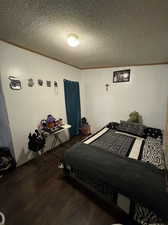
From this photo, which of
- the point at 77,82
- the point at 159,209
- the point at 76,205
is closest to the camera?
the point at 159,209

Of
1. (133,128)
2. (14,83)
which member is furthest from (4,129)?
(133,128)

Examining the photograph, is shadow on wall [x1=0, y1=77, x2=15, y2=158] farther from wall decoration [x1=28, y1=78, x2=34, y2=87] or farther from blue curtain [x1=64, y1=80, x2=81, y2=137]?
blue curtain [x1=64, y1=80, x2=81, y2=137]

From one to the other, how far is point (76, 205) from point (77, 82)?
325 cm

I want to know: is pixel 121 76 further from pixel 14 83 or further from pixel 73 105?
pixel 14 83

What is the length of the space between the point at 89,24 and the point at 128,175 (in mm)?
2027

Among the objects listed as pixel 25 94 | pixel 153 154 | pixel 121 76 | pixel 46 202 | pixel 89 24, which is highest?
pixel 89 24

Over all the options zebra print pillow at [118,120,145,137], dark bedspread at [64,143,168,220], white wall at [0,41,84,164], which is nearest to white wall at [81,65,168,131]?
zebra print pillow at [118,120,145,137]

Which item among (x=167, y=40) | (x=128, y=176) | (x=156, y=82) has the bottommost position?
(x=128, y=176)

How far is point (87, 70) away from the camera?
3799 millimetres

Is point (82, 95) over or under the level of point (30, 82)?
under

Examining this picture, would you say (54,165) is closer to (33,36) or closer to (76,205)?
(76,205)

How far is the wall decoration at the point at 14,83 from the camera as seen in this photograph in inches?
78.1

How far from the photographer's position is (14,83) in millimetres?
2025

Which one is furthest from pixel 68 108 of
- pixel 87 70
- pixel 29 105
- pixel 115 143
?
pixel 115 143
